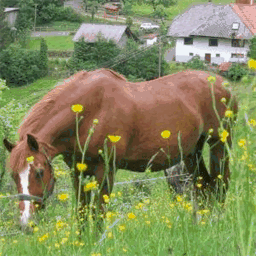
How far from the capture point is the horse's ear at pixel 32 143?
4494mm

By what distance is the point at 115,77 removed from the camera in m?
5.50

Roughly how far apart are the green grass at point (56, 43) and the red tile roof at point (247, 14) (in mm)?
25504

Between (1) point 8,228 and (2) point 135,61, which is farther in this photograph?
(2) point 135,61

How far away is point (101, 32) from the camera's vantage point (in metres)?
78.3

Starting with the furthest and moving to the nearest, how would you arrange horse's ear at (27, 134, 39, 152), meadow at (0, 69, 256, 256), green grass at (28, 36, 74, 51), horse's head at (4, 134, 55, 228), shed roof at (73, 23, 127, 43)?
1. green grass at (28, 36, 74, 51)
2. shed roof at (73, 23, 127, 43)
3. horse's ear at (27, 134, 39, 152)
4. horse's head at (4, 134, 55, 228)
5. meadow at (0, 69, 256, 256)

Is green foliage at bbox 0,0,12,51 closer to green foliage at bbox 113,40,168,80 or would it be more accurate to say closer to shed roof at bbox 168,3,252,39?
green foliage at bbox 113,40,168,80

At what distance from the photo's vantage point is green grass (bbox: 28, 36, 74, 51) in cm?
8400

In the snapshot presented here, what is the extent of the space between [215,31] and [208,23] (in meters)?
1.42

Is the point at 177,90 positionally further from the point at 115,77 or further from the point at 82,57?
the point at 82,57

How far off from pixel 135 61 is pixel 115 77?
68425 millimetres

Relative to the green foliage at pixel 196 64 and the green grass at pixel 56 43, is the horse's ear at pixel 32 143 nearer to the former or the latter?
the green foliage at pixel 196 64

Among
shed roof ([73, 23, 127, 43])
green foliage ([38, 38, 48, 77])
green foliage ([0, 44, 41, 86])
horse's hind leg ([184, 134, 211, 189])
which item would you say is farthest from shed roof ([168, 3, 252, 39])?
horse's hind leg ([184, 134, 211, 189])

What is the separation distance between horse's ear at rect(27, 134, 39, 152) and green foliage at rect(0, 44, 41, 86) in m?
70.3

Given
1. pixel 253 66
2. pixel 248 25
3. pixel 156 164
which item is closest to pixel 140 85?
pixel 156 164
